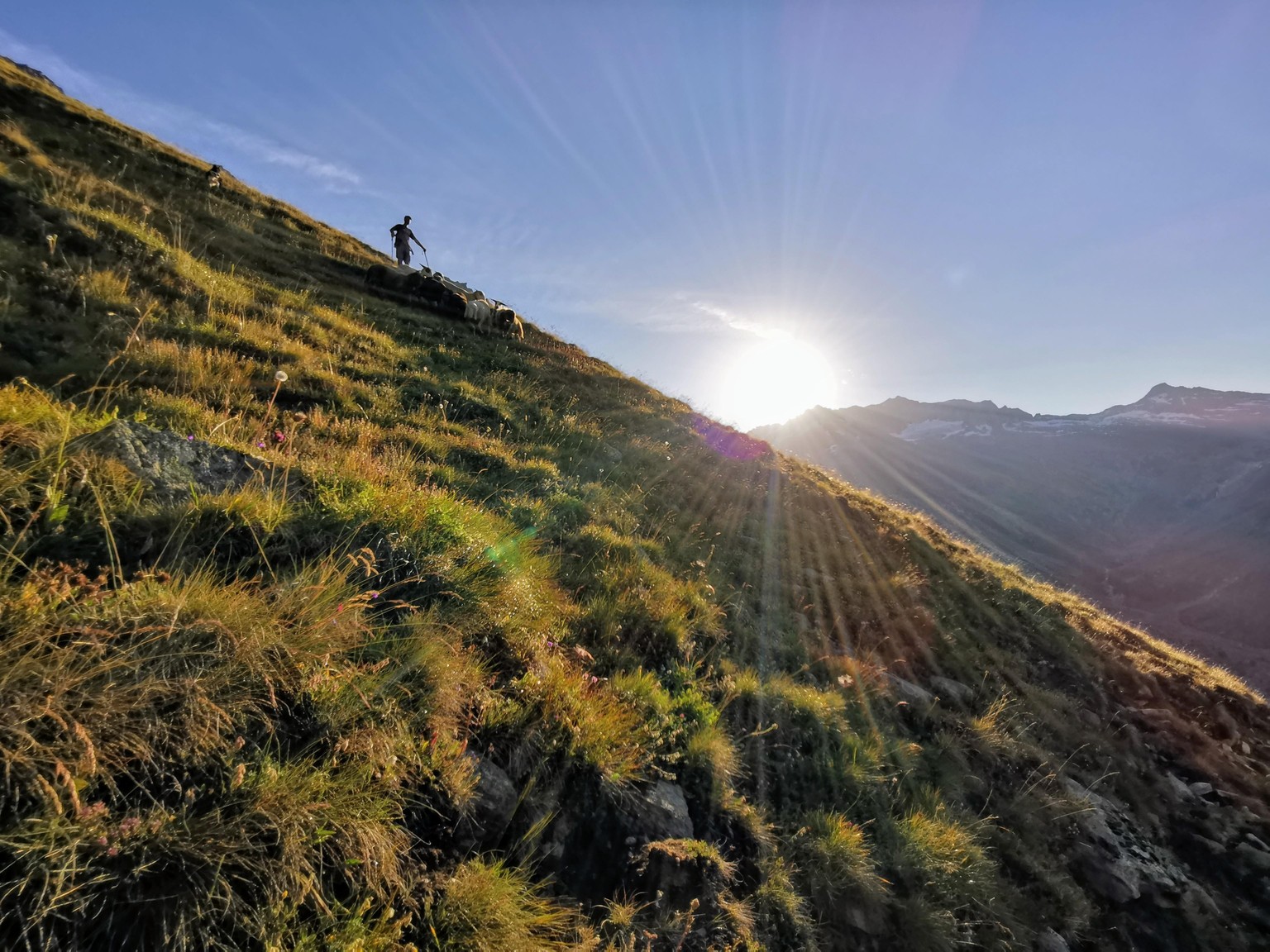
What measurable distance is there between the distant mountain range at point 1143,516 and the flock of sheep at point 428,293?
400 feet

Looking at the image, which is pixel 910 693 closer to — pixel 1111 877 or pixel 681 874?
pixel 1111 877

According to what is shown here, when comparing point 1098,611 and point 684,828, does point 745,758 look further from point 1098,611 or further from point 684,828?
point 1098,611

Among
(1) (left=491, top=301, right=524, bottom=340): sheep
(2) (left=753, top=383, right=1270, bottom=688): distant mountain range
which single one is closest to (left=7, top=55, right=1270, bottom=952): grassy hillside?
(1) (left=491, top=301, right=524, bottom=340): sheep

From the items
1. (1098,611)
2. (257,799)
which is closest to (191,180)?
(257,799)

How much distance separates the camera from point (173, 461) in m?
3.28

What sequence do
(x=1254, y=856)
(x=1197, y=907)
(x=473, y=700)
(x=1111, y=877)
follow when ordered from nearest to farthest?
(x=473, y=700) < (x=1111, y=877) < (x=1197, y=907) < (x=1254, y=856)

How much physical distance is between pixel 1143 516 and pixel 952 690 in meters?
224

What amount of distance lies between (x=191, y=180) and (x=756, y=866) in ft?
85.0

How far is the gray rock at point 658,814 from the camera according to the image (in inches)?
128

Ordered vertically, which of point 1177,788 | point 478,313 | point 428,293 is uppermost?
point 428,293

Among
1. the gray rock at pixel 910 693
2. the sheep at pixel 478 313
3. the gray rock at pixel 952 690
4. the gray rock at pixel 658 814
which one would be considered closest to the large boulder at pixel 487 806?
the gray rock at pixel 658 814

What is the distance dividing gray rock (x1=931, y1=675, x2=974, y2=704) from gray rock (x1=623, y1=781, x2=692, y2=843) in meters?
5.42

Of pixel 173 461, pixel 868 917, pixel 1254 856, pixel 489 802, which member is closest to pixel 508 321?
pixel 173 461

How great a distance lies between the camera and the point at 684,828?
3480 mm
